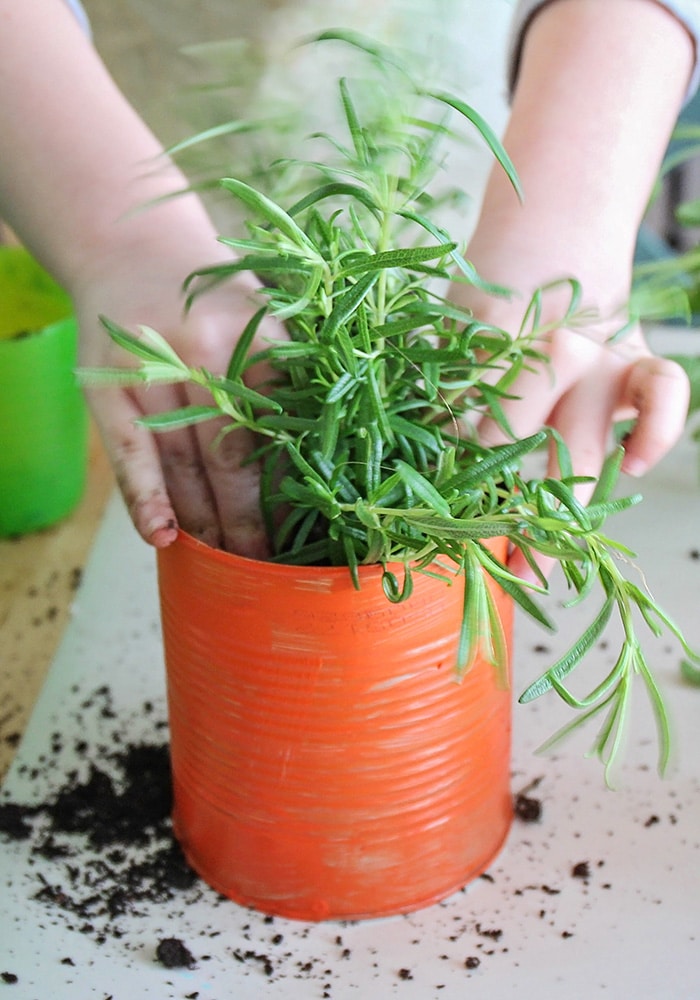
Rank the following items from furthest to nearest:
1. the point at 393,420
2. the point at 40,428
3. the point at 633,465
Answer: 1. the point at 40,428
2. the point at 633,465
3. the point at 393,420

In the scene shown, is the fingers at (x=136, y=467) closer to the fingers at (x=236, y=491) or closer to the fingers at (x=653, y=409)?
the fingers at (x=236, y=491)

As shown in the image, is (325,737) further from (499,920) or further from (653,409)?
(653,409)

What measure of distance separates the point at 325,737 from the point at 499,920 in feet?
0.53

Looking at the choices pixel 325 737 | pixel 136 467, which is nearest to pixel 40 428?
pixel 136 467

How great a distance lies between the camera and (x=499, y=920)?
57cm

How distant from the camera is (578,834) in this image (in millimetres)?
622

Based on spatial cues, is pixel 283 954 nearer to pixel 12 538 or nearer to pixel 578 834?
pixel 578 834

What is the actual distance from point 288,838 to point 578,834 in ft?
0.62

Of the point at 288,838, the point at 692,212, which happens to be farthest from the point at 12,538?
the point at 692,212

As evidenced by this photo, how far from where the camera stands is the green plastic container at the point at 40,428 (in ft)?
2.94

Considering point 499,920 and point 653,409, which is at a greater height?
point 653,409

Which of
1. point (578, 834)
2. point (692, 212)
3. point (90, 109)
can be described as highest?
point (90, 109)

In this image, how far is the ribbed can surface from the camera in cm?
49

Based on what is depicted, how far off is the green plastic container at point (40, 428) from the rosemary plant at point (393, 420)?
16.9 inches
